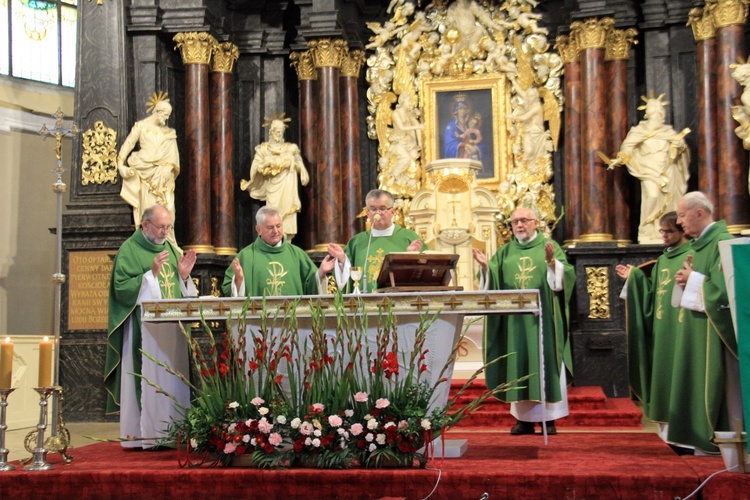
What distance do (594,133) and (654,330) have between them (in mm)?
5678

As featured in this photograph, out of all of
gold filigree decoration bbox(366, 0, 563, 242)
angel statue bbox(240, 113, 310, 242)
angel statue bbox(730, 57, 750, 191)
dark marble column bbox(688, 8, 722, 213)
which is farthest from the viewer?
gold filigree decoration bbox(366, 0, 563, 242)

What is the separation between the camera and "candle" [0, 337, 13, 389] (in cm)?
595

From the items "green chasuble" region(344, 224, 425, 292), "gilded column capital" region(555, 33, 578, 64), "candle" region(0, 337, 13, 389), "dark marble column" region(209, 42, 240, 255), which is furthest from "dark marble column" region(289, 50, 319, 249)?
"candle" region(0, 337, 13, 389)

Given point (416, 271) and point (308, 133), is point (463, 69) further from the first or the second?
point (416, 271)

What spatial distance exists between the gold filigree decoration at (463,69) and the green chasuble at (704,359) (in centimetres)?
669

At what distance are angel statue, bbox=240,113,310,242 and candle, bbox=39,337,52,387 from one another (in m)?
7.23

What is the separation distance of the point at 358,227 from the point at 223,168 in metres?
2.00

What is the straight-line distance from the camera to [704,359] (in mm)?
6730

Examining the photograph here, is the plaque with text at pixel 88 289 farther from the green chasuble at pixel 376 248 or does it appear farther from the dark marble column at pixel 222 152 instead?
the green chasuble at pixel 376 248

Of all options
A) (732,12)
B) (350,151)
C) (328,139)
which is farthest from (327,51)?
(732,12)

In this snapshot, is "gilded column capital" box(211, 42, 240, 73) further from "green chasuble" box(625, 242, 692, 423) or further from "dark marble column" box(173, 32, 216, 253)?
"green chasuble" box(625, 242, 692, 423)

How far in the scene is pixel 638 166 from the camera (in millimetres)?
12445

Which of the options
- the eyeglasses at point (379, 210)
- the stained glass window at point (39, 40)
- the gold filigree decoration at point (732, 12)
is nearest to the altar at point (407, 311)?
the eyeglasses at point (379, 210)

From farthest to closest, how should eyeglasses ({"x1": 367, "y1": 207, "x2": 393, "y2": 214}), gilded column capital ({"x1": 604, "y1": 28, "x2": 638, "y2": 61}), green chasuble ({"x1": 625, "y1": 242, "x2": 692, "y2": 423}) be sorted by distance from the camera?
gilded column capital ({"x1": 604, "y1": 28, "x2": 638, "y2": 61}), eyeglasses ({"x1": 367, "y1": 207, "x2": 393, "y2": 214}), green chasuble ({"x1": 625, "y1": 242, "x2": 692, "y2": 423})
